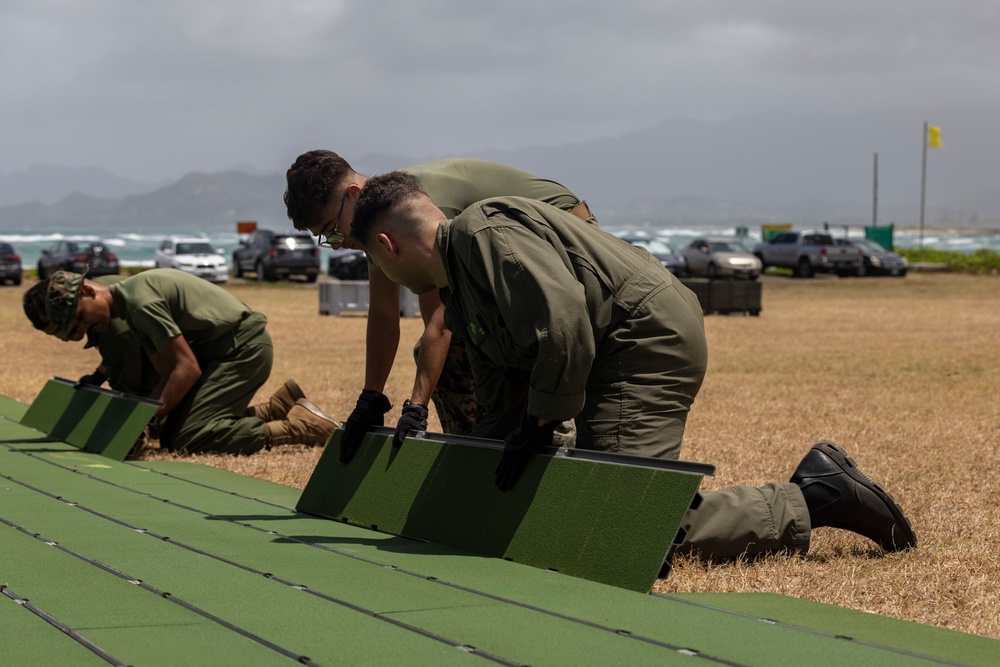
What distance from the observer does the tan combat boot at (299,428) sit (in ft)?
26.4

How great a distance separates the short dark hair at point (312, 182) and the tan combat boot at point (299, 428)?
3089 mm

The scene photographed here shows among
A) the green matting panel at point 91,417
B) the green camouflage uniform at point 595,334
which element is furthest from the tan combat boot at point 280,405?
the green camouflage uniform at point 595,334

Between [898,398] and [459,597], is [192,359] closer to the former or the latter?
[459,597]

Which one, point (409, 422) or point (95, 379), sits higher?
point (409, 422)

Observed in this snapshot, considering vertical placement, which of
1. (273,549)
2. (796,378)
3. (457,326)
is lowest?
(796,378)

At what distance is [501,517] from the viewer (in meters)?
4.51

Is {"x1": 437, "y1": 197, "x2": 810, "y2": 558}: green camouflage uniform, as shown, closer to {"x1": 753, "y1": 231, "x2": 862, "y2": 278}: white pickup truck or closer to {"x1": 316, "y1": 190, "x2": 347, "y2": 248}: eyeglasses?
{"x1": 316, "y1": 190, "x2": 347, "y2": 248}: eyeglasses

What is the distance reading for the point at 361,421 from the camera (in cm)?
543

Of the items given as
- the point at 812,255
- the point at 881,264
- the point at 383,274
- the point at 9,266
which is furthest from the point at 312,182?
the point at 881,264

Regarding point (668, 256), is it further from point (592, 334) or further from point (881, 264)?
point (592, 334)

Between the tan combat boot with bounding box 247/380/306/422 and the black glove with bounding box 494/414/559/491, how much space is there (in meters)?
4.13

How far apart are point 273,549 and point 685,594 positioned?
1.54m

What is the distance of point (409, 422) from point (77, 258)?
117 feet

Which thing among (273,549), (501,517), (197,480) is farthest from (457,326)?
(197,480)
